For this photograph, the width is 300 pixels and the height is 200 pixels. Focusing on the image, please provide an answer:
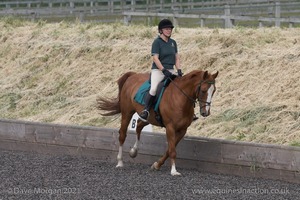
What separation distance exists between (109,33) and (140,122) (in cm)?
882

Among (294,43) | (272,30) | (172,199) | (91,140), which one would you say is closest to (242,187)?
(172,199)

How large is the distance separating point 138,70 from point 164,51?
5840 mm

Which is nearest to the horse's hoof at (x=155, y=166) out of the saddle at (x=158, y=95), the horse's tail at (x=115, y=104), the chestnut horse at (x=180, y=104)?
the chestnut horse at (x=180, y=104)

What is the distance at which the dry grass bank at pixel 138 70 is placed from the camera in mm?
14328

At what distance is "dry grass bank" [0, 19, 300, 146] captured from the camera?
1433 cm

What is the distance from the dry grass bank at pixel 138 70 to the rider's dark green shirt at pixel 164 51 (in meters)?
1.69

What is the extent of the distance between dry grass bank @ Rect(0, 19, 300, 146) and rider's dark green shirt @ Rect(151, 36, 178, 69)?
1.69 metres

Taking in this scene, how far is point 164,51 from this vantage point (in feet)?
42.6

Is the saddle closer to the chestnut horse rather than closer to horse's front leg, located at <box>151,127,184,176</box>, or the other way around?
the chestnut horse

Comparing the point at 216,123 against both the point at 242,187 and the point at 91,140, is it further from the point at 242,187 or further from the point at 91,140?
the point at 242,187

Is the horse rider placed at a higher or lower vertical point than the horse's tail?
higher

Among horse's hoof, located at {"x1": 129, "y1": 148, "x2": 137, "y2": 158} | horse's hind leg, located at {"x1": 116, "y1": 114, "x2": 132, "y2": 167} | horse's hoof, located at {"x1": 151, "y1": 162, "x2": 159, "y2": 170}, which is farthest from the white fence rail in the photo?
horse's hoof, located at {"x1": 151, "y1": 162, "x2": 159, "y2": 170}

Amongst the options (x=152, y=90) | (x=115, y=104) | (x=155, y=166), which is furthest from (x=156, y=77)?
(x=115, y=104)

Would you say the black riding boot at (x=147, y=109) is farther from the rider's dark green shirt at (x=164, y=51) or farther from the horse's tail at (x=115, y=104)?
the horse's tail at (x=115, y=104)
